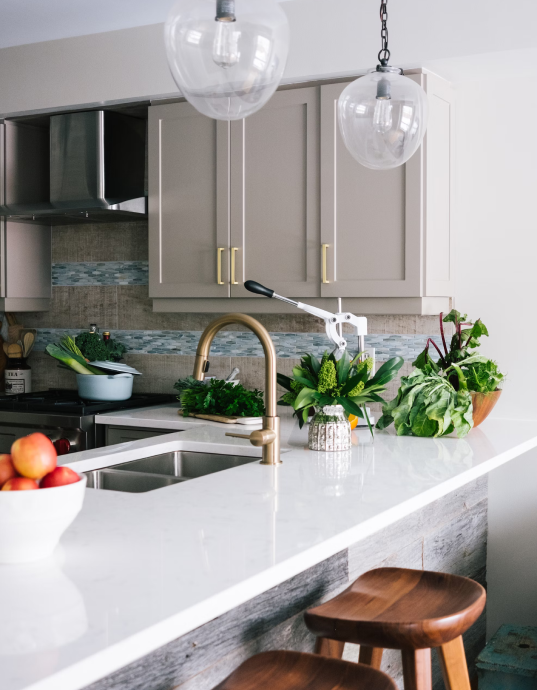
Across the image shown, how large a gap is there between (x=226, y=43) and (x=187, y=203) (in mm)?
2203

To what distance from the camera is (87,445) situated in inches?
131

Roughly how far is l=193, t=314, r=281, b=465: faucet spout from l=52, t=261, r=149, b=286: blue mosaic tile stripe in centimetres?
203

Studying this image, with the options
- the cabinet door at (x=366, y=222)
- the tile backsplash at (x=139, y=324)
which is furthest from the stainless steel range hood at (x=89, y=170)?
the cabinet door at (x=366, y=222)

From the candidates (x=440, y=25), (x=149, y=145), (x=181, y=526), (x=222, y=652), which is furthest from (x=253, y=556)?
(x=149, y=145)

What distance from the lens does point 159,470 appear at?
252 cm

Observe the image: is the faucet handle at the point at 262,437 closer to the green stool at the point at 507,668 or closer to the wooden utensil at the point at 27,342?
the green stool at the point at 507,668

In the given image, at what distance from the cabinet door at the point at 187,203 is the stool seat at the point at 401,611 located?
6.01 ft

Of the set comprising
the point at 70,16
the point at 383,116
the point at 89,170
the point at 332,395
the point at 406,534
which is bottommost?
the point at 406,534

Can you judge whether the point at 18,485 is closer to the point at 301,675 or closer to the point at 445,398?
the point at 301,675

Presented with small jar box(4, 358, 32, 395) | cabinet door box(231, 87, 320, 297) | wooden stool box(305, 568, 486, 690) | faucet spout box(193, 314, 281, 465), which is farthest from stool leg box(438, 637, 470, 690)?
small jar box(4, 358, 32, 395)

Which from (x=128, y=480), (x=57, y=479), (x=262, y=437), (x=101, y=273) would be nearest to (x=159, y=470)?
(x=128, y=480)

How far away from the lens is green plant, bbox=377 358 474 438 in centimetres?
259

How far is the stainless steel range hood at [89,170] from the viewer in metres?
3.67

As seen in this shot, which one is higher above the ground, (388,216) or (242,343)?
(388,216)
